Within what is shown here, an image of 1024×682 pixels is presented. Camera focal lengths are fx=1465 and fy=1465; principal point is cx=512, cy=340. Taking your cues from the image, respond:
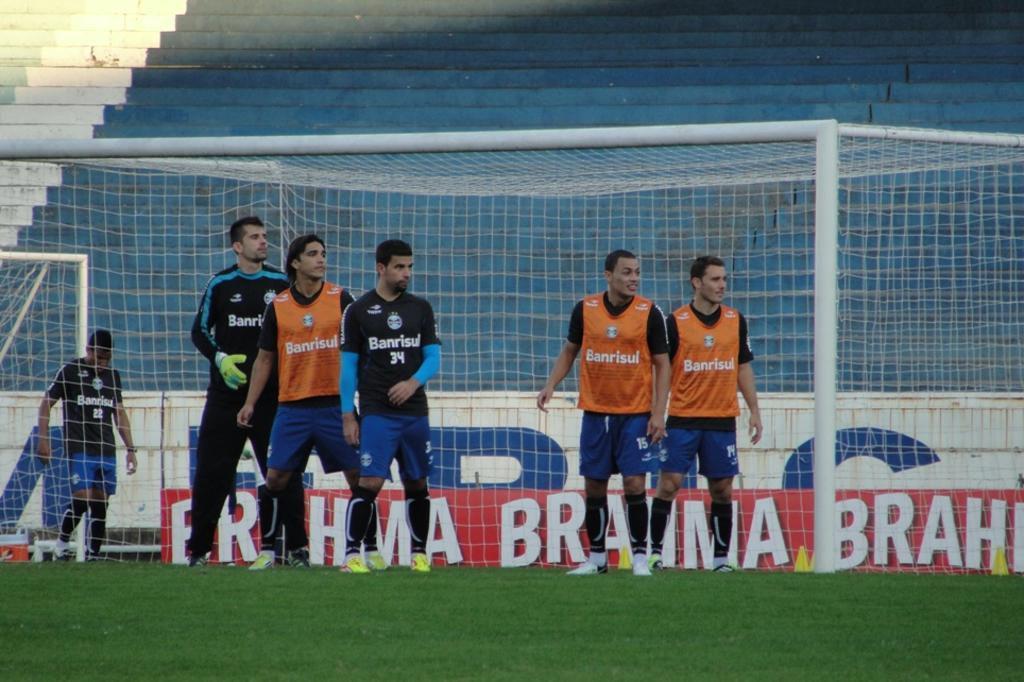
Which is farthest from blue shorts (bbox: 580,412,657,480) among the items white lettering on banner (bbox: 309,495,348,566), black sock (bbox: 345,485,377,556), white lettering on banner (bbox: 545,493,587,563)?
white lettering on banner (bbox: 309,495,348,566)

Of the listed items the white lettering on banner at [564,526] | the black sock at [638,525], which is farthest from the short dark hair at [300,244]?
the white lettering on banner at [564,526]

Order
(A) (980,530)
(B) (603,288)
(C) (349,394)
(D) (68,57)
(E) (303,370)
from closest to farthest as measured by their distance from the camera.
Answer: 1. (C) (349,394)
2. (E) (303,370)
3. (A) (980,530)
4. (B) (603,288)
5. (D) (68,57)

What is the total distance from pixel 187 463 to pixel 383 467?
14.0ft

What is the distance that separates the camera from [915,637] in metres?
5.11

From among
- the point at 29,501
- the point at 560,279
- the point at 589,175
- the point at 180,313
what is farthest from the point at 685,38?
the point at 29,501

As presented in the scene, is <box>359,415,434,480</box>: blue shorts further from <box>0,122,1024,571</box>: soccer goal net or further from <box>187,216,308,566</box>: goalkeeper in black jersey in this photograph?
<box>0,122,1024,571</box>: soccer goal net

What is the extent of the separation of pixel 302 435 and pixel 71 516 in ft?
11.8

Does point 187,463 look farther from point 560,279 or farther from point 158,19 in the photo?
point 158,19

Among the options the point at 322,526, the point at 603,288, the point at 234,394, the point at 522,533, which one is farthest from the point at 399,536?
the point at 603,288

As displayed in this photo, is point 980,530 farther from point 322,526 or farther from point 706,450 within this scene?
point 322,526

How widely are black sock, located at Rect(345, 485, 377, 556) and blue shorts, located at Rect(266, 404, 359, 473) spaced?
0.96 ft

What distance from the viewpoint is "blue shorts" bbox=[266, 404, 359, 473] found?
7.61 metres

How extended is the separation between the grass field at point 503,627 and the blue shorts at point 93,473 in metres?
3.38

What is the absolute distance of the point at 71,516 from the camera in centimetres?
1046
